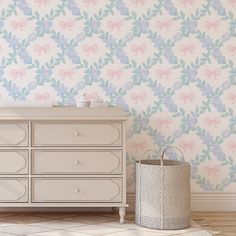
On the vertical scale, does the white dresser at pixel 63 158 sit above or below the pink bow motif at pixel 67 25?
below

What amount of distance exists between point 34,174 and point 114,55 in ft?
3.52

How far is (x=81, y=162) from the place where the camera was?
3.23 meters

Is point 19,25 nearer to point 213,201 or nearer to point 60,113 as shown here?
point 60,113

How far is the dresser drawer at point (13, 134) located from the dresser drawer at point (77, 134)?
0.20 feet

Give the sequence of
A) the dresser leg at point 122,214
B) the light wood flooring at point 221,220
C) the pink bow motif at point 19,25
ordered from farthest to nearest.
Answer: the pink bow motif at point 19,25 → the dresser leg at point 122,214 → the light wood flooring at point 221,220

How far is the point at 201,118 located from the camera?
146 inches

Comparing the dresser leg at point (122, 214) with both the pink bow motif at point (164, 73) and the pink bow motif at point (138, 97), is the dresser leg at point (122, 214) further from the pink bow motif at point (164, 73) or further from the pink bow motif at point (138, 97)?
the pink bow motif at point (164, 73)

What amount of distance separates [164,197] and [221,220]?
53 cm

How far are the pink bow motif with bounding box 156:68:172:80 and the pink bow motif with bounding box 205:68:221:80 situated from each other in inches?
10.8

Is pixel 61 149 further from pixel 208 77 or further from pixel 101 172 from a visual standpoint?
pixel 208 77

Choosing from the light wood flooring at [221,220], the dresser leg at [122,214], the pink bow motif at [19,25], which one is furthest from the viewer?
the pink bow motif at [19,25]

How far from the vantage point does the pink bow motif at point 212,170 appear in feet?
12.3

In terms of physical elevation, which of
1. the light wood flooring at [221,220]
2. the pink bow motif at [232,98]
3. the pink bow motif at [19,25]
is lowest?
the light wood flooring at [221,220]

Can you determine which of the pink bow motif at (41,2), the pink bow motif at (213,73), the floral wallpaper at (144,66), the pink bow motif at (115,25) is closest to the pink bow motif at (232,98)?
the floral wallpaper at (144,66)
